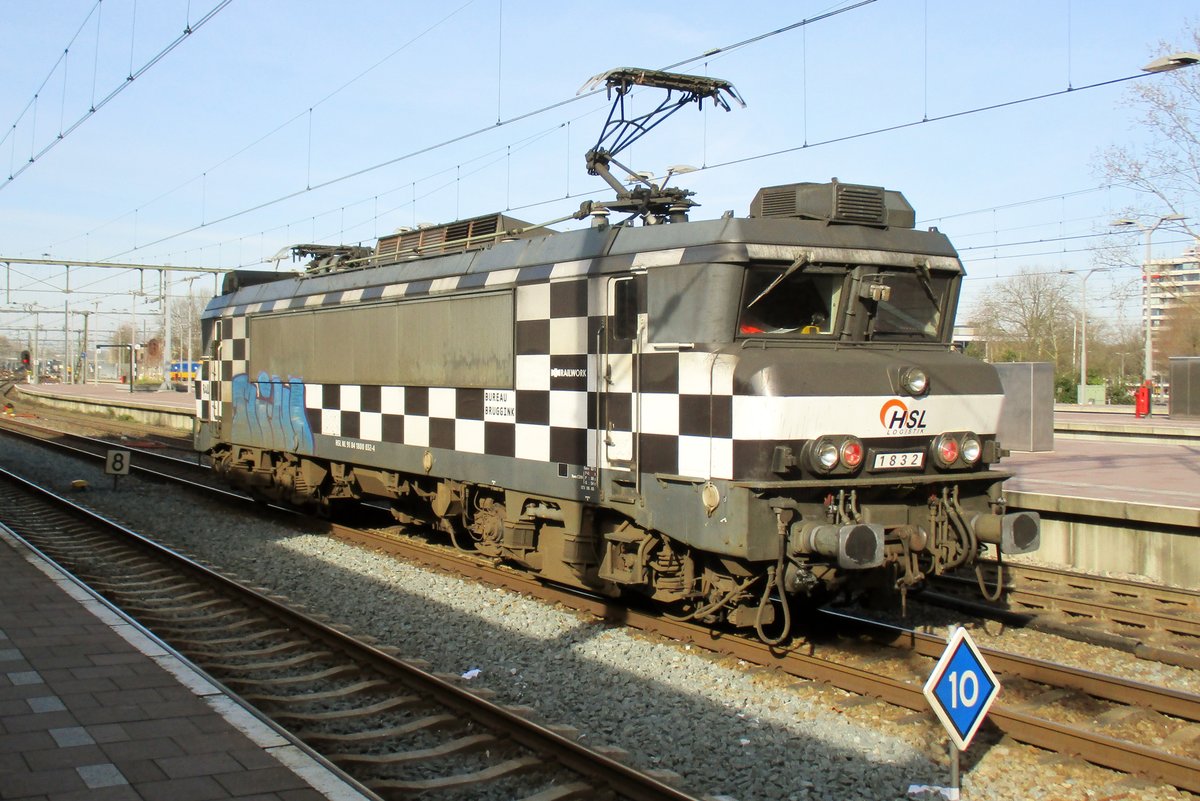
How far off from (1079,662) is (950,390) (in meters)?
2.39

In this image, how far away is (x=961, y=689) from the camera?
5285mm

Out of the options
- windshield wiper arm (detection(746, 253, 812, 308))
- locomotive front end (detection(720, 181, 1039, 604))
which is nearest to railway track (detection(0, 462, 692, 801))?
locomotive front end (detection(720, 181, 1039, 604))

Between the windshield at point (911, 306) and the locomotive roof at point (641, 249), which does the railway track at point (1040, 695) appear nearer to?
the windshield at point (911, 306)

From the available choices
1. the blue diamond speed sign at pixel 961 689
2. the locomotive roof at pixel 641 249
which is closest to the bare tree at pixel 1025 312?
the locomotive roof at pixel 641 249

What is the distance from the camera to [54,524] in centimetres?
1439

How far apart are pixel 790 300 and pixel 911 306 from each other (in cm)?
112

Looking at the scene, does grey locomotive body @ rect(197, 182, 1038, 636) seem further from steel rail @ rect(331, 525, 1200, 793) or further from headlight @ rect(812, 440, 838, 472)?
steel rail @ rect(331, 525, 1200, 793)

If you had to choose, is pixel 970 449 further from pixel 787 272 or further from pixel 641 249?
pixel 641 249

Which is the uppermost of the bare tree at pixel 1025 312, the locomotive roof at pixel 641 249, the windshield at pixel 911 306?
the bare tree at pixel 1025 312

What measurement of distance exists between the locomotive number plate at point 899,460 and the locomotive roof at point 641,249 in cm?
150

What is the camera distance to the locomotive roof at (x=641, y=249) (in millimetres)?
7375

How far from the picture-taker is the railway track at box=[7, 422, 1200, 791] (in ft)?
18.7

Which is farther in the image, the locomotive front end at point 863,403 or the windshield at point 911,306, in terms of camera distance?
the windshield at point 911,306

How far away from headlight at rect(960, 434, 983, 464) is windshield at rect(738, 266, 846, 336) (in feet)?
4.38
